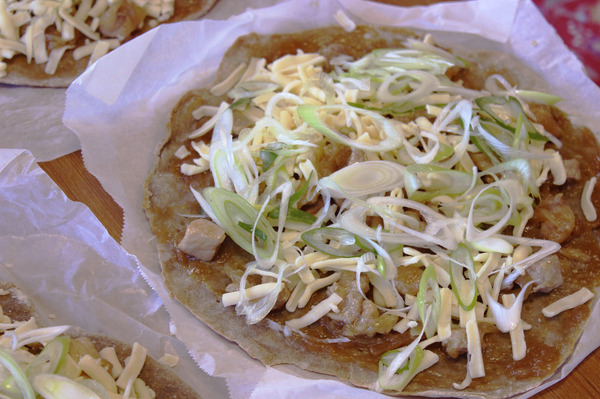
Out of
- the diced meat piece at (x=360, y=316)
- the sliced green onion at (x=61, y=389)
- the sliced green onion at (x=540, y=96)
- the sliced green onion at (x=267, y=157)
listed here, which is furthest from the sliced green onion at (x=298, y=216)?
the sliced green onion at (x=540, y=96)

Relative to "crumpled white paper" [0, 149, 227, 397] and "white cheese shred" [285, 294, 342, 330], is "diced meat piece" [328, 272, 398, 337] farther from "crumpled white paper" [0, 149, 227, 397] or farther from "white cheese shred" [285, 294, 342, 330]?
"crumpled white paper" [0, 149, 227, 397]

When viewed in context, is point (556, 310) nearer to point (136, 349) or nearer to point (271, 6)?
point (136, 349)

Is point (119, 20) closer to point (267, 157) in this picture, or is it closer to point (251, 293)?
point (267, 157)

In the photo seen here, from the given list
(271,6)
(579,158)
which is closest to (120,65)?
(271,6)

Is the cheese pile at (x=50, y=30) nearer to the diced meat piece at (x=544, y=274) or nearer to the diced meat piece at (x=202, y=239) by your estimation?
the diced meat piece at (x=202, y=239)

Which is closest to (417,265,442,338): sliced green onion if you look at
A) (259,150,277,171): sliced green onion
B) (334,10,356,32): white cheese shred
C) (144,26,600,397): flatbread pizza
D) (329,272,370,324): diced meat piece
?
(144,26,600,397): flatbread pizza

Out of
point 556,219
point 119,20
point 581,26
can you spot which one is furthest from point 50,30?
point 581,26
